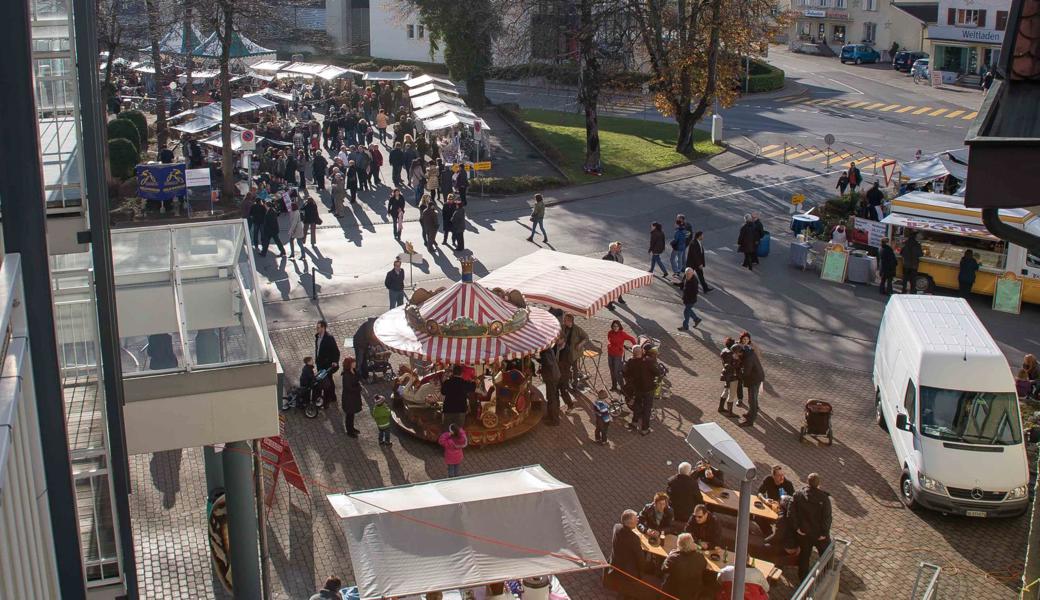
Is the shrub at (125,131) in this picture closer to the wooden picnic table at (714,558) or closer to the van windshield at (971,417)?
the wooden picnic table at (714,558)

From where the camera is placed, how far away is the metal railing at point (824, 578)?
488 inches

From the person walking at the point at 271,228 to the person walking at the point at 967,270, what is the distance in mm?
15969

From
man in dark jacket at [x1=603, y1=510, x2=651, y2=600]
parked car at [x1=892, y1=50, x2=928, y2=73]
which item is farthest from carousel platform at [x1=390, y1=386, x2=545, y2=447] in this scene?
parked car at [x1=892, y1=50, x2=928, y2=73]

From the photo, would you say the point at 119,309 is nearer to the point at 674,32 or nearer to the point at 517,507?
the point at 517,507

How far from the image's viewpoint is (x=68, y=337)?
404 inches

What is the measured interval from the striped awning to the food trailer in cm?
1169

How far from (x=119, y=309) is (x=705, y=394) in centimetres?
1035

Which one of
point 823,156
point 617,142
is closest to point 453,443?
point 823,156

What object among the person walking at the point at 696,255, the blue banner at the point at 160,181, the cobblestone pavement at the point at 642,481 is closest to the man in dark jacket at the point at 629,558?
the cobblestone pavement at the point at 642,481

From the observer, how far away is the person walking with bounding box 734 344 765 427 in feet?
60.4

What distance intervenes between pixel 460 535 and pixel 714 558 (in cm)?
342

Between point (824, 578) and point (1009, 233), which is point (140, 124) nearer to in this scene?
point (824, 578)

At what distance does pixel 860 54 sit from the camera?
68.8 meters

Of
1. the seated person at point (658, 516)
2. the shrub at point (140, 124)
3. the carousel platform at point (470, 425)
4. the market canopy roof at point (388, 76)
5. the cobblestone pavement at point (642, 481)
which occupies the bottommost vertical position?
the cobblestone pavement at point (642, 481)
